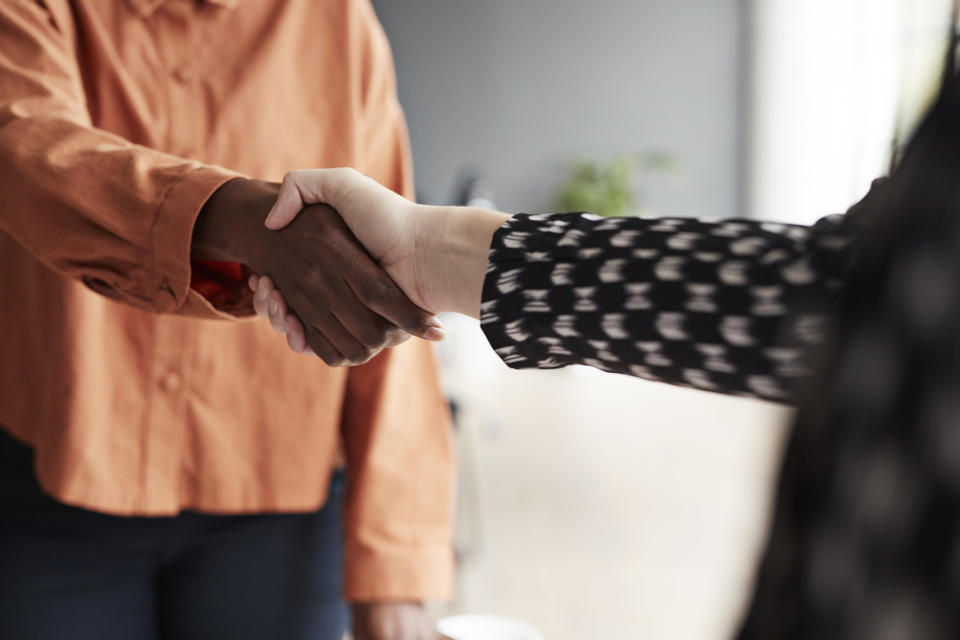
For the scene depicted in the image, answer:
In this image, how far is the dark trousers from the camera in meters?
0.86

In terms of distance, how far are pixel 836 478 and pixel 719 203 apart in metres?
6.16

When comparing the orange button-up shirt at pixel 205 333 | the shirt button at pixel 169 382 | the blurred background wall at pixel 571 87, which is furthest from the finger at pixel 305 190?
the blurred background wall at pixel 571 87

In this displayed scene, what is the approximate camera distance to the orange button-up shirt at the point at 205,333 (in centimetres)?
83

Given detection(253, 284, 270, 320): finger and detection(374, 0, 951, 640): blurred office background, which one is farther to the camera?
detection(374, 0, 951, 640): blurred office background

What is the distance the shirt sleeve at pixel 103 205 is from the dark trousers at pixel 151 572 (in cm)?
30

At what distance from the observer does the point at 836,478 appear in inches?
13.9

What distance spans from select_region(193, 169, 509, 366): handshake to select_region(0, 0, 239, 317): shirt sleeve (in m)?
0.03

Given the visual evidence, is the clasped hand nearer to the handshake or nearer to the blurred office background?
the handshake

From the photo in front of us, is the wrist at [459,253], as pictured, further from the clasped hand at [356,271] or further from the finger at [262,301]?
the finger at [262,301]

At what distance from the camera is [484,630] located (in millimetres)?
734

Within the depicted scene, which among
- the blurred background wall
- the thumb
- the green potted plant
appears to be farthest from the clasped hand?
the blurred background wall

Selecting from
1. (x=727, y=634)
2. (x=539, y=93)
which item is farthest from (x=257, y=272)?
(x=539, y=93)

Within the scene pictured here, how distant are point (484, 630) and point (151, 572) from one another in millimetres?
411

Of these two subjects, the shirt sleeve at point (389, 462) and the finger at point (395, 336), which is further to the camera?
the shirt sleeve at point (389, 462)
